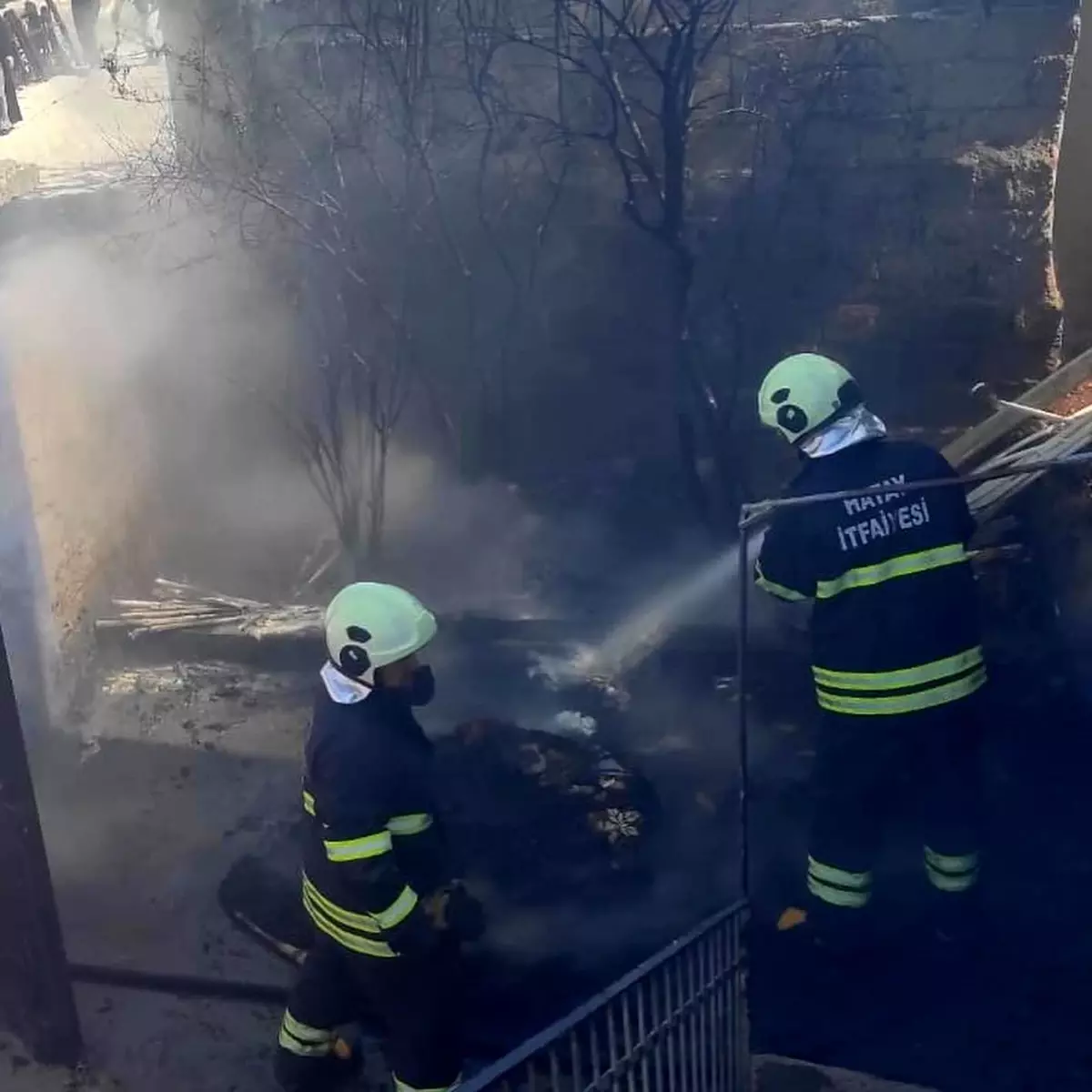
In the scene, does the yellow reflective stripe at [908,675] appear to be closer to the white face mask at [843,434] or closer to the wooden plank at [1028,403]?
the white face mask at [843,434]

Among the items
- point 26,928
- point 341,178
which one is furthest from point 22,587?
point 341,178

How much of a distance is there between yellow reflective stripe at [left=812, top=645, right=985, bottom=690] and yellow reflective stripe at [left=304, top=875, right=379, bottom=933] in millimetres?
1612

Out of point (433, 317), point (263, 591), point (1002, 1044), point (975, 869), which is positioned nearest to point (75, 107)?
point (433, 317)

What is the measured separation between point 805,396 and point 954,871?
1.61m

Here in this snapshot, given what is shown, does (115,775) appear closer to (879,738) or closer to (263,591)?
(263,591)

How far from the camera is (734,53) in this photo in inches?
207

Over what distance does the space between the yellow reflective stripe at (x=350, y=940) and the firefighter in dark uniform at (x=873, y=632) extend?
1.36m

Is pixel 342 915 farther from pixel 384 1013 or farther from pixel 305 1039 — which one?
pixel 305 1039

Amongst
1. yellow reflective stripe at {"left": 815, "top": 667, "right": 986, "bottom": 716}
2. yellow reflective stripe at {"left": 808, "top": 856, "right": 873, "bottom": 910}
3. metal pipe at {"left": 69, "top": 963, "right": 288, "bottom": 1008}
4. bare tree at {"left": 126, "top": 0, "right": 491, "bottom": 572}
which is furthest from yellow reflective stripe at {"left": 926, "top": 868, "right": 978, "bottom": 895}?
bare tree at {"left": 126, "top": 0, "right": 491, "bottom": 572}

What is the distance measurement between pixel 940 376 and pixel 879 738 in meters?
2.32

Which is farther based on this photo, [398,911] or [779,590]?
[779,590]

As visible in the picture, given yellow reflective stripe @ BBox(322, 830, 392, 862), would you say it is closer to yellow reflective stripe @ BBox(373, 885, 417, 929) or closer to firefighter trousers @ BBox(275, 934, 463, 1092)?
yellow reflective stripe @ BBox(373, 885, 417, 929)

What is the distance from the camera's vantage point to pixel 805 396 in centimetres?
391

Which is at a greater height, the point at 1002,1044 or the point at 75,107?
the point at 75,107
